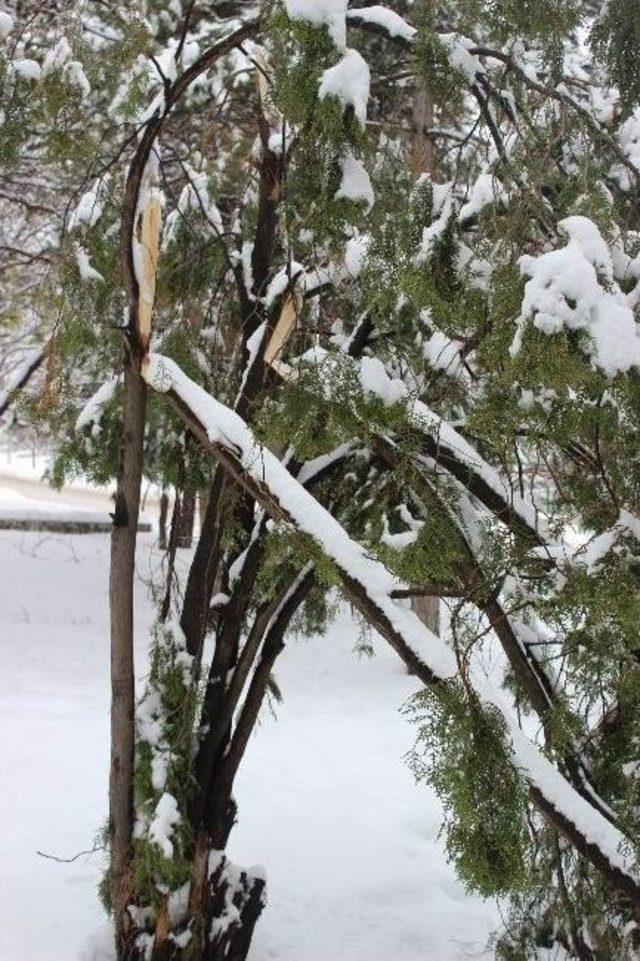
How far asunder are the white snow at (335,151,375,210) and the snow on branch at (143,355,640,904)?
831 mm

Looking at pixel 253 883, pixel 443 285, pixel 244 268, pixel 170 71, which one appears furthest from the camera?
pixel 244 268

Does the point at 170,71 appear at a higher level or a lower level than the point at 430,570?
higher

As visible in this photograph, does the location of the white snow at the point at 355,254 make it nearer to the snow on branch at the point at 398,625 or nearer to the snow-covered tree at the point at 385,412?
the snow-covered tree at the point at 385,412

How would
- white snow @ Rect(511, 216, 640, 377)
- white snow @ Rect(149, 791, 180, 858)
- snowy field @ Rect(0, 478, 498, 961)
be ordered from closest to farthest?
white snow @ Rect(511, 216, 640, 377)
white snow @ Rect(149, 791, 180, 858)
snowy field @ Rect(0, 478, 498, 961)

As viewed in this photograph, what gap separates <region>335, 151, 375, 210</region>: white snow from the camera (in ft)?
9.47

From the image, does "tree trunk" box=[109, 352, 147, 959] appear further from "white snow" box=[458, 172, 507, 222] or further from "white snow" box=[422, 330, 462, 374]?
"white snow" box=[458, 172, 507, 222]

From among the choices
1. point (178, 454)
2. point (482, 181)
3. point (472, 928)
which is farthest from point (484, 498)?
point (472, 928)

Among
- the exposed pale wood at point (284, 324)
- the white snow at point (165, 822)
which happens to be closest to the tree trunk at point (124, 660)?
the white snow at point (165, 822)

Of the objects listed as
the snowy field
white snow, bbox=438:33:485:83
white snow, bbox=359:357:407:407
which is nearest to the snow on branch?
white snow, bbox=359:357:407:407

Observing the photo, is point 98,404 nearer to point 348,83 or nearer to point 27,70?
point 27,70

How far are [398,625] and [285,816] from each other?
12.2 ft

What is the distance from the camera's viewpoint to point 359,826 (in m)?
6.43

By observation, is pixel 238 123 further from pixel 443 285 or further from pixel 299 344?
pixel 443 285

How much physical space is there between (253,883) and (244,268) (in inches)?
104
